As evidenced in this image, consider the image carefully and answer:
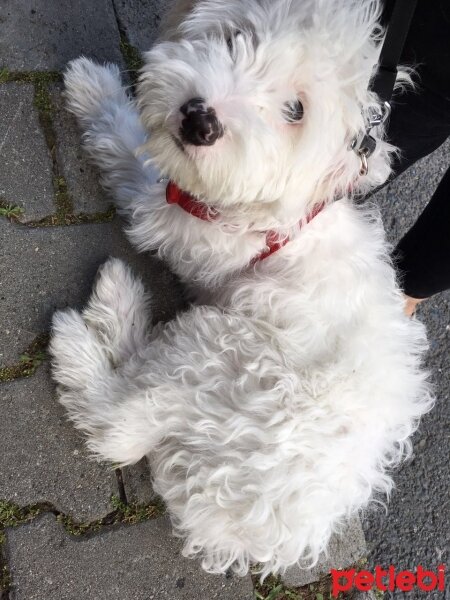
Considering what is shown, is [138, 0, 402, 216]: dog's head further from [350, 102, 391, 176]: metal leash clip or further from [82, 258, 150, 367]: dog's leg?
[82, 258, 150, 367]: dog's leg

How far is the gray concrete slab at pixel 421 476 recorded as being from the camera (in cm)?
300

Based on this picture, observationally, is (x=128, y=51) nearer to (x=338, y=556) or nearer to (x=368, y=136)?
(x=368, y=136)

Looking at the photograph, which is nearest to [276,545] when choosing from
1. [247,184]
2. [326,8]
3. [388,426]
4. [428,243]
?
[388,426]

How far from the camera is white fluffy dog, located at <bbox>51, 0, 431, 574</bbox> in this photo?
1762 mm

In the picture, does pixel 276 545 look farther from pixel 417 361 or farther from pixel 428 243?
pixel 428 243

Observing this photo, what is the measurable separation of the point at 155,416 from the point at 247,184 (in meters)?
0.98

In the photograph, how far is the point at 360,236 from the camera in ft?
7.72

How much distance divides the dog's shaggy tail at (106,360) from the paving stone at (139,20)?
1295mm

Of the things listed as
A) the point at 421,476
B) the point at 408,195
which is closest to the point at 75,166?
the point at 408,195

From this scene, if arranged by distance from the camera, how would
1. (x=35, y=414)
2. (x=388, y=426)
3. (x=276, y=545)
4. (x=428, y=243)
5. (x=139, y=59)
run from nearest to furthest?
(x=276, y=545)
(x=388, y=426)
(x=35, y=414)
(x=428, y=243)
(x=139, y=59)

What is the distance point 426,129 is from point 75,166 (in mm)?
1590

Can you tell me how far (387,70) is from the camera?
182 cm

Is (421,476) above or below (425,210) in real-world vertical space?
below

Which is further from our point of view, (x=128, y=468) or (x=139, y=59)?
(x=139, y=59)
